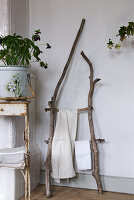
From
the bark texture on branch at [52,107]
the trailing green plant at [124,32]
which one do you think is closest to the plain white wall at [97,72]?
the bark texture on branch at [52,107]

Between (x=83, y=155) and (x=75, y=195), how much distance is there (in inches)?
13.8

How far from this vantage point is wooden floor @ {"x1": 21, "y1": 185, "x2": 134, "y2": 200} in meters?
2.14

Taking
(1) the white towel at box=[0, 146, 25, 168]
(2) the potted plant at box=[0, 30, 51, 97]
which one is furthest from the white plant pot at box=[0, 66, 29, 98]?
(1) the white towel at box=[0, 146, 25, 168]

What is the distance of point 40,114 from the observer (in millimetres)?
2557

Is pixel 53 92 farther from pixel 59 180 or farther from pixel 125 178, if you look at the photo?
pixel 125 178

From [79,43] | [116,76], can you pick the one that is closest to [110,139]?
[116,76]

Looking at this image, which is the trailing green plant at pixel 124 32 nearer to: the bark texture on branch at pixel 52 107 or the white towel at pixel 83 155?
the bark texture on branch at pixel 52 107

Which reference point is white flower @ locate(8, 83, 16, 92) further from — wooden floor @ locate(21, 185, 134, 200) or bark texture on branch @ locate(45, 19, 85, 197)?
wooden floor @ locate(21, 185, 134, 200)

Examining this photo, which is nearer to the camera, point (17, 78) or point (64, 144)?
point (17, 78)

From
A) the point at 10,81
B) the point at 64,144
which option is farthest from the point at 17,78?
the point at 64,144

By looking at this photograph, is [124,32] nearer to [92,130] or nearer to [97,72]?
[97,72]

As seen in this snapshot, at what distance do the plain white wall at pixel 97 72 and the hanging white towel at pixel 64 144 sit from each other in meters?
0.10

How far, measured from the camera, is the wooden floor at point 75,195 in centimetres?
214

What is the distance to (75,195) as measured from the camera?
2207 millimetres
